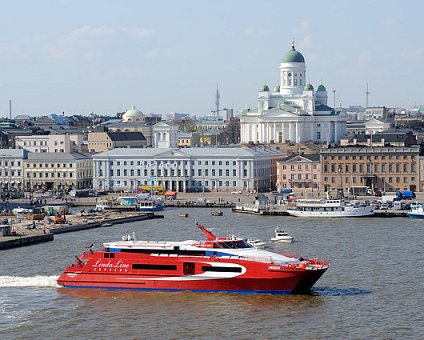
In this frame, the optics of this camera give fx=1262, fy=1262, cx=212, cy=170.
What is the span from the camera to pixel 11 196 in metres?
83.1

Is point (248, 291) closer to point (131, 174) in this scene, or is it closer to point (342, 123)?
point (131, 174)

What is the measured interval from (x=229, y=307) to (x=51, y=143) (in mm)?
71868

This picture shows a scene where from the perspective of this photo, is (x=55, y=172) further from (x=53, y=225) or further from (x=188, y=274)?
(x=188, y=274)

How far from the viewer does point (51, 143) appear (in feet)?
343

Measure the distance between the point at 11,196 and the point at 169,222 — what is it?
933 inches

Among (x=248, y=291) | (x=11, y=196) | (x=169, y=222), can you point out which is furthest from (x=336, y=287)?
(x=11, y=196)

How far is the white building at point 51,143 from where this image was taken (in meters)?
104

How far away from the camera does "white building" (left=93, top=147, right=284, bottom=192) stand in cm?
8675

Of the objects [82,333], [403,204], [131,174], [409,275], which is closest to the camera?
[82,333]

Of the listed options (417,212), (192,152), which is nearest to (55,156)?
(192,152)

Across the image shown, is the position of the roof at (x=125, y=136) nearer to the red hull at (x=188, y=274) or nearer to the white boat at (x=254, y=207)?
the white boat at (x=254, y=207)

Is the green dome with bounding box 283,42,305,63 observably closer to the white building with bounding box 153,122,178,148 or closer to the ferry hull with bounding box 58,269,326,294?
the white building with bounding box 153,122,178,148

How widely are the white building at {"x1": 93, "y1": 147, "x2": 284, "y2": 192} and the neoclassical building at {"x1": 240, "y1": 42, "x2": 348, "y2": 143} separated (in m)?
15.8

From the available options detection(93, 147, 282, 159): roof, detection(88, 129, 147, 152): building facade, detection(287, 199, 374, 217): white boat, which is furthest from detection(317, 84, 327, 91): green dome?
detection(287, 199, 374, 217): white boat
